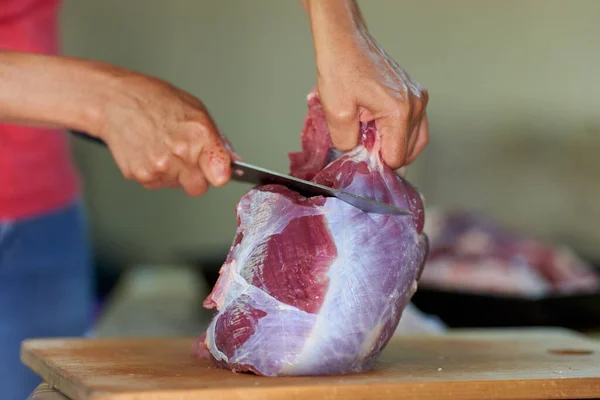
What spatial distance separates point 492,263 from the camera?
3.01m

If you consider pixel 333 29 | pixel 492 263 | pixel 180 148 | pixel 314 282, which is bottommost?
pixel 492 263

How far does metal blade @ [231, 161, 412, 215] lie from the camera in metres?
1.49

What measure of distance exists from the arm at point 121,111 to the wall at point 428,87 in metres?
3.65

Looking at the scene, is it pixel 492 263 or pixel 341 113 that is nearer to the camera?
pixel 341 113

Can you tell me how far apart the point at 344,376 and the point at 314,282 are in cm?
16

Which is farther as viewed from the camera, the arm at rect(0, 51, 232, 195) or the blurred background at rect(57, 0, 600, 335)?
the blurred background at rect(57, 0, 600, 335)

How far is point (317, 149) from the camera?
1688mm

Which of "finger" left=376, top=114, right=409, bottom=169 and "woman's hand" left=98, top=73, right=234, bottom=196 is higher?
"woman's hand" left=98, top=73, right=234, bottom=196

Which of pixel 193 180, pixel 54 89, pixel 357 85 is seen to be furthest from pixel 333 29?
pixel 54 89

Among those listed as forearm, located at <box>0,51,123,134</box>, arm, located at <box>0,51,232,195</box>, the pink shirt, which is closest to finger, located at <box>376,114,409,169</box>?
arm, located at <box>0,51,232,195</box>

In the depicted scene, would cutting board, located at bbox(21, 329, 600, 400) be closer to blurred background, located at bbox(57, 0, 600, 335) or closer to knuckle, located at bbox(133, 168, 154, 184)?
knuckle, located at bbox(133, 168, 154, 184)

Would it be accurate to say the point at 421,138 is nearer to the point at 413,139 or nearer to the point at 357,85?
the point at 413,139

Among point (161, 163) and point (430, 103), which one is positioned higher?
point (161, 163)

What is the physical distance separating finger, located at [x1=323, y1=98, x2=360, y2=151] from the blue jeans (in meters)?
0.93
